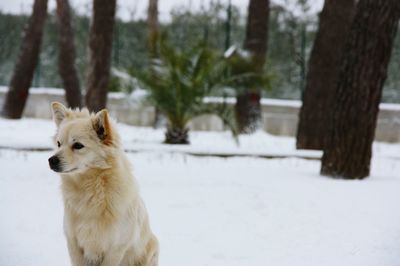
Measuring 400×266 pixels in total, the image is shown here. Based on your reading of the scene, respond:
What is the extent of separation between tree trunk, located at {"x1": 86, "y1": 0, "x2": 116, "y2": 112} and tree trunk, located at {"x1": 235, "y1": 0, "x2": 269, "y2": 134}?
5142mm

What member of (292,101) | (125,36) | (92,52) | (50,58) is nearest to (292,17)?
(292,101)

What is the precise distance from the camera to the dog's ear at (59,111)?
3615mm

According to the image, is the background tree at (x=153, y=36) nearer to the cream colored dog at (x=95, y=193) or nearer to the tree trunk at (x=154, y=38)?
the tree trunk at (x=154, y=38)

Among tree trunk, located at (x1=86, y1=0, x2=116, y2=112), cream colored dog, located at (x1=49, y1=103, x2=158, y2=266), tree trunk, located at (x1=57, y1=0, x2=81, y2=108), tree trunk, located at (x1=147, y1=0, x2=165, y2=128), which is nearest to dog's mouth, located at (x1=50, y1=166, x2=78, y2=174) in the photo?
cream colored dog, located at (x1=49, y1=103, x2=158, y2=266)

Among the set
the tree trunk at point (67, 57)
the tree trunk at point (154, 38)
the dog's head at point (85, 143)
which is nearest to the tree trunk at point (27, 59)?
the tree trunk at point (67, 57)

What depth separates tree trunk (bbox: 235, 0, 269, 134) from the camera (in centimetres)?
1466

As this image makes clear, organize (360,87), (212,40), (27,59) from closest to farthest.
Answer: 1. (360,87)
2. (27,59)
3. (212,40)

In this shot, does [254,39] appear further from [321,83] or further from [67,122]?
[67,122]

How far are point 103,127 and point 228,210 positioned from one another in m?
2.73

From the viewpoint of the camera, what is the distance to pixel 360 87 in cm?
717

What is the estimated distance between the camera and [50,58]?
18828 mm

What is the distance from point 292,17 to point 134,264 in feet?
54.9

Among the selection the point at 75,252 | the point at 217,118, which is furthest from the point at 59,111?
the point at 217,118

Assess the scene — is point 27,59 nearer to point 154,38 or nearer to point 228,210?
point 154,38
